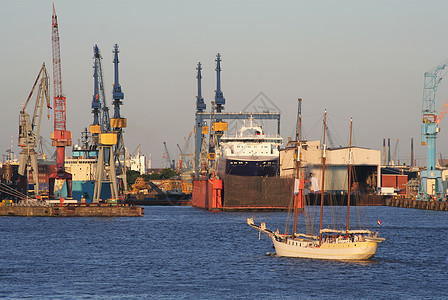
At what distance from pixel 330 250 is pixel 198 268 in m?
9.43

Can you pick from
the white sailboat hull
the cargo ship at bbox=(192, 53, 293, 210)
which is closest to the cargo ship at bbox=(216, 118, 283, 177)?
the cargo ship at bbox=(192, 53, 293, 210)

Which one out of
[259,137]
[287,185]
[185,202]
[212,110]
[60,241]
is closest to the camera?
[60,241]

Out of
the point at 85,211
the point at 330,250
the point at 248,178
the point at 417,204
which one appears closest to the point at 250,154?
the point at 248,178

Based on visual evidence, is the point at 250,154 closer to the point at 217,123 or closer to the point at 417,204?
the point at 217,123

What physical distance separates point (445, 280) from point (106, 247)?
30.3m

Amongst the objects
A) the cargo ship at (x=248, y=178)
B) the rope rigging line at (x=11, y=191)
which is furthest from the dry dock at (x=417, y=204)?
the rope rigging line at (x=11, y=191)

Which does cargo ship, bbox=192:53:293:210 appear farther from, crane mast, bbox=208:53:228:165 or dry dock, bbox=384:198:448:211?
dry dock, bbox=384:198:448:211

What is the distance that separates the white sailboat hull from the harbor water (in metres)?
0.60

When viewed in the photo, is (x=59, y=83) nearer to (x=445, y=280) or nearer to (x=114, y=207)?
(x=114, y=207)

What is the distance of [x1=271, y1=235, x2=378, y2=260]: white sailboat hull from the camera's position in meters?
54.1

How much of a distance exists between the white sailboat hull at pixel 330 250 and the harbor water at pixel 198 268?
598 mm

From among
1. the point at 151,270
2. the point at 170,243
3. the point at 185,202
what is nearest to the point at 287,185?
the point at 170,243

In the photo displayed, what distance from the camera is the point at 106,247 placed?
6694 cm

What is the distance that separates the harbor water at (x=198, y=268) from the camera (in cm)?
4403
